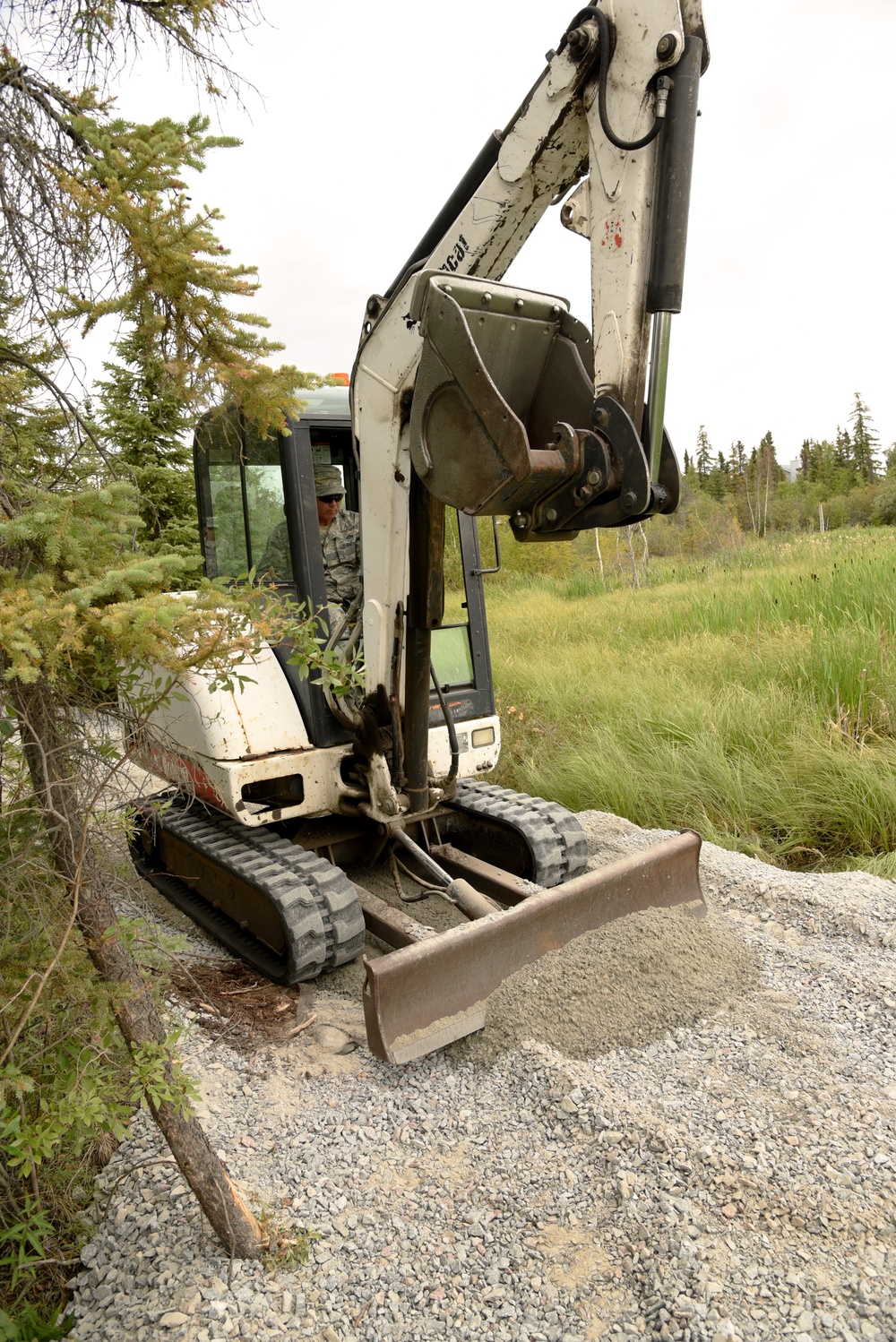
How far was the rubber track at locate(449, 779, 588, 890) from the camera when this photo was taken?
3.96 m

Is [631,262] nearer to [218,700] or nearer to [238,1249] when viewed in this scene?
[218,700]

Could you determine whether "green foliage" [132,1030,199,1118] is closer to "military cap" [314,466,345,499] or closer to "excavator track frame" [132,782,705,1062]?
"excavator track frame" [132,782,705,1062]

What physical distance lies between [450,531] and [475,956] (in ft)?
6.47

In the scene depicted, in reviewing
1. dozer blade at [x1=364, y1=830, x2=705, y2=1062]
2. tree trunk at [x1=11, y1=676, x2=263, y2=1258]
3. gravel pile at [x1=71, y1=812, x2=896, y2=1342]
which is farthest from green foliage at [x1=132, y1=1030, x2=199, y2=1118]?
dozer blade at [x1=364, y1=830, x2=705, y2=1062]

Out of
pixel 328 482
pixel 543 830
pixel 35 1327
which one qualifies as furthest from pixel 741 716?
pixel 35 1327

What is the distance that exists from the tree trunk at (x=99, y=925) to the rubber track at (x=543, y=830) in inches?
83.7

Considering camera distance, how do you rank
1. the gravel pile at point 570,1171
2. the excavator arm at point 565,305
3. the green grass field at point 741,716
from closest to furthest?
1. the gravel pile at point 570,1171
2. the excavator arm at point 565,305
3. the green grass field at point 741,716

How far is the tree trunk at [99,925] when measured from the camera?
1828 mm

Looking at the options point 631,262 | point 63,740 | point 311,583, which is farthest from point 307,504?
point 63,740

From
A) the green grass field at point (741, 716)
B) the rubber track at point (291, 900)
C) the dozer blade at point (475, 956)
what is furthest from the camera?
the green grass field at point (741, 716)

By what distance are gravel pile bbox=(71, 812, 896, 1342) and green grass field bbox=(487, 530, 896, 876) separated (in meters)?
1.37

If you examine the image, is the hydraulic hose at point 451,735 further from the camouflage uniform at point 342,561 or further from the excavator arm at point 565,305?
the excavator arm at point 565,305

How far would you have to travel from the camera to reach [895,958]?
330 cm

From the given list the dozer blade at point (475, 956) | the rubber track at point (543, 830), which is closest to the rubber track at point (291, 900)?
the dozer blade at point (475, 956)
